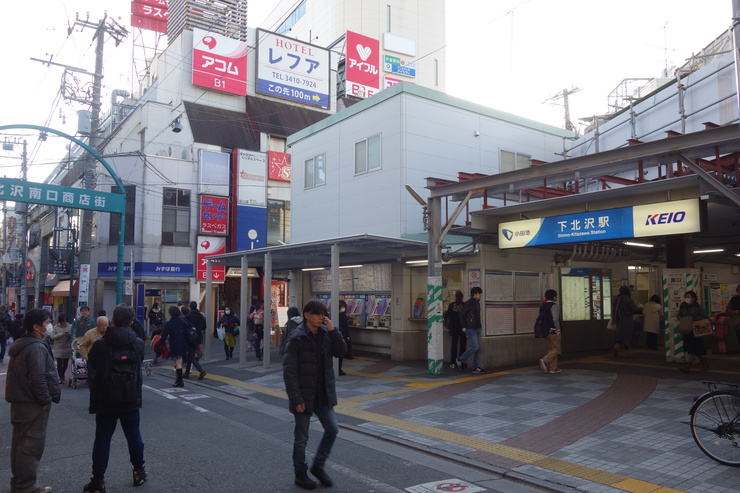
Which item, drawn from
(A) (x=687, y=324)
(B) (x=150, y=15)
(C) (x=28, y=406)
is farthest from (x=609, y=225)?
(B) (x=150, y=15)

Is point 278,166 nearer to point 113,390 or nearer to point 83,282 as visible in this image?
point 83,282

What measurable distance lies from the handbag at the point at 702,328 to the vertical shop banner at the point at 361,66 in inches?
1207

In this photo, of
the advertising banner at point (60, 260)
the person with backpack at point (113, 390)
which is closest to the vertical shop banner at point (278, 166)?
the advertising banner at point (60, 260)

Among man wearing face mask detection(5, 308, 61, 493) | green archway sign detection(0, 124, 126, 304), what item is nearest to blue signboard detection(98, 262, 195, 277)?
green archway sign detection(0, 124, 126, 304)

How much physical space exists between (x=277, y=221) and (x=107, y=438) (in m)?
26.6

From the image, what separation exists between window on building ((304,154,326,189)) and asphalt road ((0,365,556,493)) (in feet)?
34.8

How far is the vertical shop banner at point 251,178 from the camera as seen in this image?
2959cm

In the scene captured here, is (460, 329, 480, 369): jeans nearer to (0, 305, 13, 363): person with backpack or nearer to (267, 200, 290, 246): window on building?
(0, 305, 13, 363): person with backpack

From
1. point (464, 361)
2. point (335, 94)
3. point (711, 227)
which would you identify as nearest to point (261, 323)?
point (464, 361)

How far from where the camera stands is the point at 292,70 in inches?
1367

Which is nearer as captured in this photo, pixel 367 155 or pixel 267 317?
pixel 267 317

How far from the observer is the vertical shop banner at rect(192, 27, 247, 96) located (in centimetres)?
3086

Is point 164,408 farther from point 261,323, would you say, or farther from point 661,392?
point 661,392

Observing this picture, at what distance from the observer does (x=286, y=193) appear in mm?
31438
